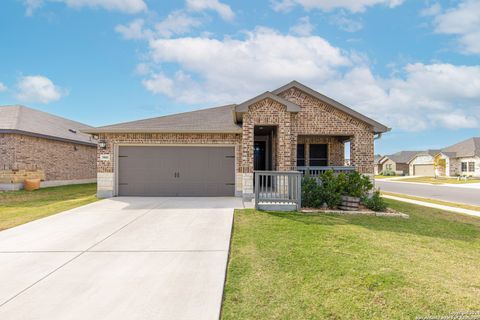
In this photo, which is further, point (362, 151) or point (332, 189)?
point (362, 151)

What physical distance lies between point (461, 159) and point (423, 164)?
27.4 ft

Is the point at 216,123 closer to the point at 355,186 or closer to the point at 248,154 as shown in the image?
the point at 248,154

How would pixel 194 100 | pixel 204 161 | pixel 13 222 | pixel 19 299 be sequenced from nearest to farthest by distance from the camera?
pixel 19 299 < pixel 13 222 < pixel 204 161 < pixel 194 100

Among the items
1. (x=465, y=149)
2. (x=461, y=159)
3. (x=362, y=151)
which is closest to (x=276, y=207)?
(x=362, y=151)

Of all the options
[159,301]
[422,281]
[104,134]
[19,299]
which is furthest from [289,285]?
[104,134]

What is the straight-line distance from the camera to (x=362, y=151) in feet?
36.7

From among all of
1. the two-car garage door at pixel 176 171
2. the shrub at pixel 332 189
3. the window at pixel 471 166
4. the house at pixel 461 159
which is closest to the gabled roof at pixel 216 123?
the two-car garage door at pixel 176 171

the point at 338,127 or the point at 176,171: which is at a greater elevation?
the point at 338,127

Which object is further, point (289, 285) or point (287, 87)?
point (287, 87)

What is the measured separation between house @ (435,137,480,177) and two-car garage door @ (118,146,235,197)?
39431 millimetres

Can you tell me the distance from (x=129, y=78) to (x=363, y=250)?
59.6 ft

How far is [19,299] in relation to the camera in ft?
10.1

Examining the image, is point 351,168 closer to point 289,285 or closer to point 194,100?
point 289,285

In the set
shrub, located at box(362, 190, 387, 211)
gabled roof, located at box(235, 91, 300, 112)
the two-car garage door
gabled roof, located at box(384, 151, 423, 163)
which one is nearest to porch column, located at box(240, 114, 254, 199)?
gabled roof, located at box(235, 91, 300, 112)
